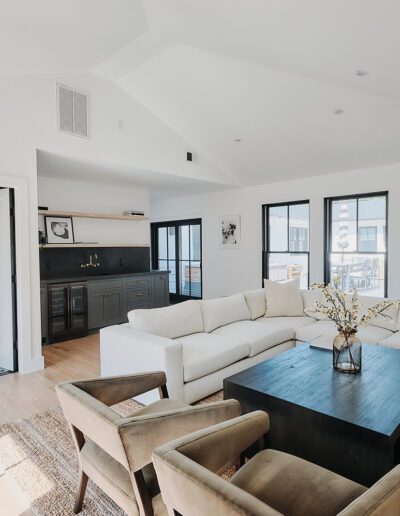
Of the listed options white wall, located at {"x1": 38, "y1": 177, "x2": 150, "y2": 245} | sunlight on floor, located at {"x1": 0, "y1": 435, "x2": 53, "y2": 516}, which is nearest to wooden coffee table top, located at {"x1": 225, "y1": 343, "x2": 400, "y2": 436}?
sunlight on floor, located at {"x1": 0, "y1": 435, "x2": 53, "y2": 516}

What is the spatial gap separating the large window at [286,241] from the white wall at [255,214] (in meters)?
0.14

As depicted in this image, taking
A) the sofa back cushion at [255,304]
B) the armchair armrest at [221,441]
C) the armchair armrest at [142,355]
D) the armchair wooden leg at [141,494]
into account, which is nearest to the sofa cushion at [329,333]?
the sofa back cushion at [255,304]

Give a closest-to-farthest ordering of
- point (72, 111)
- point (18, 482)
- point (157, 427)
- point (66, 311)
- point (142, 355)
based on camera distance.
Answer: point (157, 427)
point (18, 482)
point (142, 355)
point (72, 111)
point (66, 311)

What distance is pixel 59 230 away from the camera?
18.9ft

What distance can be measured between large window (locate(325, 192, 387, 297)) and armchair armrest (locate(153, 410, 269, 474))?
4.34 m

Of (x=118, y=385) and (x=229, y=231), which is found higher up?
(x=229, y=231)

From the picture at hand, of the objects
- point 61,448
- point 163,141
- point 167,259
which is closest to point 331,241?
point 163,141

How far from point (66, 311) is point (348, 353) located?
412 cm

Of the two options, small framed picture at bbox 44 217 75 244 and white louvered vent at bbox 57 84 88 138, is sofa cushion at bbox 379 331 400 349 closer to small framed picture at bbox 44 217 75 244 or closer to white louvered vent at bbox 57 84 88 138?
white louvered vent at bbox 57 84 88 138

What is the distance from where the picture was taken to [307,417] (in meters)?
2.03

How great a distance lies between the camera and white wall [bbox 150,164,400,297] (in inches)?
210

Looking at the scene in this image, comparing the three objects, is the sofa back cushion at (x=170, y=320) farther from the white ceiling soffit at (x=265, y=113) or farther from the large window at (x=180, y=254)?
the large window at (x=180, y=254)

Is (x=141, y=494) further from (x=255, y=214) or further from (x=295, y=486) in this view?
(x=255, y=214)

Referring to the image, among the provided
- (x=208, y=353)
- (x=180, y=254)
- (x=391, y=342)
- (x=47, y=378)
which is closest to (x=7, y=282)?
(x=47, y=378)
